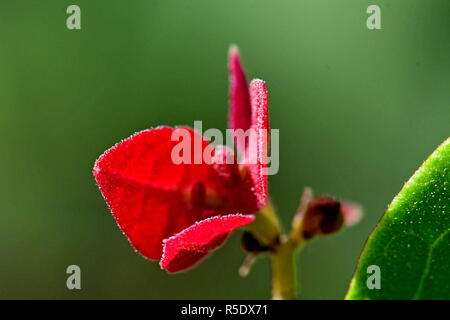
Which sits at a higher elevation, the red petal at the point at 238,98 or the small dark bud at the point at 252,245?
the red petal at the point at 238,98

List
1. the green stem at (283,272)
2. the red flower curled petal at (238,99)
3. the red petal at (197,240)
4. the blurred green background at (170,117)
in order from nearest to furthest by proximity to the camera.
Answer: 1. the red petal at (197,240)
2. the green stem at (283,272)
3. the red flower curled petal at (238,99)
4. the blurred green background at (170,117)

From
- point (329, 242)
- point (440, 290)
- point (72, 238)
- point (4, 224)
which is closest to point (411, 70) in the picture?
point (329, 242)

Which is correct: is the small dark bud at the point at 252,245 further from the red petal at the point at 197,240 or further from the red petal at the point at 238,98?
the red petal at the point at 238,98

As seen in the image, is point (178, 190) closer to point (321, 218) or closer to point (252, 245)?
point (252, 245)

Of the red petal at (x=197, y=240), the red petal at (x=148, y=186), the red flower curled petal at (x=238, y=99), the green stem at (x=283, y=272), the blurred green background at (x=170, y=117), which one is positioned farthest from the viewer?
the blurred green background at (x=170, y=117)

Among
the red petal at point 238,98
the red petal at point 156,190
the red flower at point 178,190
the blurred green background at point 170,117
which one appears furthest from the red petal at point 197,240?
the blurred green background at point 170,117

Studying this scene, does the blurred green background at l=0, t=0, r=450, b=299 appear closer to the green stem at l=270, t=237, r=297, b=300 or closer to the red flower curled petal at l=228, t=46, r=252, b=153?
the red flower curled petal at l=228, t=46, r=252, b=153

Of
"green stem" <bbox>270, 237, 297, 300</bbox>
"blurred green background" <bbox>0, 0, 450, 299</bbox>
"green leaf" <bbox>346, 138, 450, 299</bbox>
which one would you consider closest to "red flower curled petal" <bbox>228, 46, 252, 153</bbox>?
"green stem" <bbox>270, 237, 297, 300</bbox>
